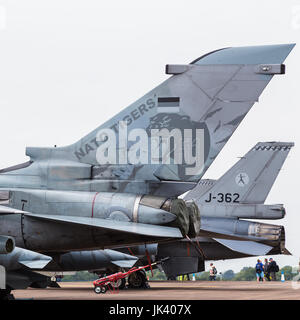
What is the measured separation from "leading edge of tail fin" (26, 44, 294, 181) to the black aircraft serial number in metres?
13.7

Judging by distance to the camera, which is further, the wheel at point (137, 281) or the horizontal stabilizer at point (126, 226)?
the wheel at point (137, 281)

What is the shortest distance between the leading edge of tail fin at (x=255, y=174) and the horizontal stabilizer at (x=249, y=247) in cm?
205

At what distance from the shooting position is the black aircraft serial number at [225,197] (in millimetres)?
27109

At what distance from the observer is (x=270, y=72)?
530 inches

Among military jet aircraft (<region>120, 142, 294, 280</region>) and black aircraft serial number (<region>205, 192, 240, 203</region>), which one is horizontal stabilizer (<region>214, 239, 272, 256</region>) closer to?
military jet aircraft (<region>120, 142, 294, 280</region>)

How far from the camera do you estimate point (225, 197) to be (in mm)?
27297

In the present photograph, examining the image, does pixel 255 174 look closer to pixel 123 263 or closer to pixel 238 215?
pixel 238 215

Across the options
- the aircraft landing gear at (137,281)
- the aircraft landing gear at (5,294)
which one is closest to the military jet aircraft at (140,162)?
the aircraft landing gear at (5,294)

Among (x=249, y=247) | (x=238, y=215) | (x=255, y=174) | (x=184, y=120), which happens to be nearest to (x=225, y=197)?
(x=238, y=215)

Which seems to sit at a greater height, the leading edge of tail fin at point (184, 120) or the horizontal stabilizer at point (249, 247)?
the leading edge of tail fin at point (184, 120)

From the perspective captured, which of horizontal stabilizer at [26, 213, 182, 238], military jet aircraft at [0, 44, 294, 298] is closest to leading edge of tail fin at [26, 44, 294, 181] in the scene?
military jet aircraft at [0, 44, 294, 298]

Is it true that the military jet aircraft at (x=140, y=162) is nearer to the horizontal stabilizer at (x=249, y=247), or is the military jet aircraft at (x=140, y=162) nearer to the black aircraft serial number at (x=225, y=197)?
the horizontal stabilizer at (x=249, y=247)
